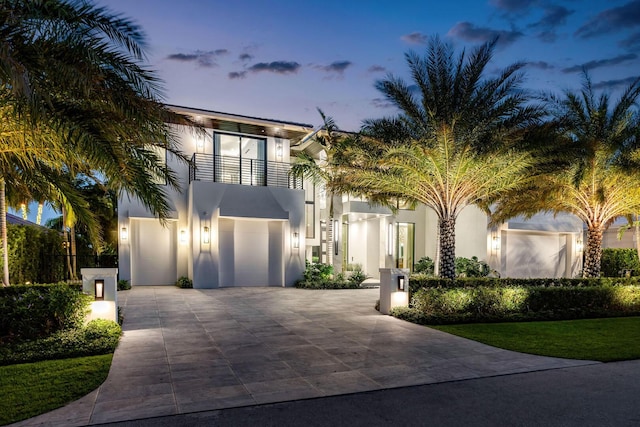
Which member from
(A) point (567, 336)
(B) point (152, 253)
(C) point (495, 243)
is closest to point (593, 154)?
(A) point (567, 336)

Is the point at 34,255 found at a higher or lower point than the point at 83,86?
lower

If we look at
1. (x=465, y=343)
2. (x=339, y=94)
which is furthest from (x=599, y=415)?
(x=339, y=94)

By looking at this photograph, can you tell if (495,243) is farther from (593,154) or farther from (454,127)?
(454,127)

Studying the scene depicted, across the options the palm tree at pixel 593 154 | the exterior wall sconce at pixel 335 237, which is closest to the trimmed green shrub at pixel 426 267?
the exterior wall sconce at pixel 335 237

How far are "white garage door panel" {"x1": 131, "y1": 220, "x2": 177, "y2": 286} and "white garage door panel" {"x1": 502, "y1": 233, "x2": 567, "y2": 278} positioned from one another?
52.2 feet

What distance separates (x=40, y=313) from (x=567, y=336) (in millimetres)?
10225

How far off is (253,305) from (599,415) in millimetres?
9105

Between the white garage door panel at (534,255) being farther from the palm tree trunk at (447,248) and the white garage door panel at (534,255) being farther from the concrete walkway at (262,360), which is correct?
the concrete walkway at (262,360)

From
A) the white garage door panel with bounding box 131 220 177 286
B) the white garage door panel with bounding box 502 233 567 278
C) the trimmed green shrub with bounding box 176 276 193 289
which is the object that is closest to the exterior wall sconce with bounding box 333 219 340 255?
the trimmed green shrub with bounding box 176 276 193 289

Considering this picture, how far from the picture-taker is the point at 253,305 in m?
11.9

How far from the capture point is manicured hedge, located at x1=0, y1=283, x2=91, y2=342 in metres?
6.92

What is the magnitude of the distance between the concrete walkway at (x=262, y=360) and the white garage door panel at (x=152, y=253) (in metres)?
6.57

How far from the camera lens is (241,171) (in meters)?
17.8

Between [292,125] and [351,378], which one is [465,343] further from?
[292,125]
